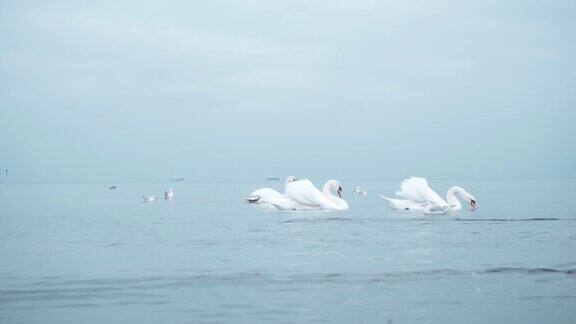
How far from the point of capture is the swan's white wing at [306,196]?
3400 cm

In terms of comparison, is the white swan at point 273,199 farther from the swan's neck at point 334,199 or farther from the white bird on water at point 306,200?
the swan's neck at point 334,199

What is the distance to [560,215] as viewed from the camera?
3005 cm

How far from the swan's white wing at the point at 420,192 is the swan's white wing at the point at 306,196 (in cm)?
363

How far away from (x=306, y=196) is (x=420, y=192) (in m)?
4.91

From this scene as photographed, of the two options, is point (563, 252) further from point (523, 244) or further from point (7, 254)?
point (7, 254)

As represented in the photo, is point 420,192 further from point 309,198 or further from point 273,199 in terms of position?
point 273,199

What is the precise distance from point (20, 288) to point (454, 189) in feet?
86.5

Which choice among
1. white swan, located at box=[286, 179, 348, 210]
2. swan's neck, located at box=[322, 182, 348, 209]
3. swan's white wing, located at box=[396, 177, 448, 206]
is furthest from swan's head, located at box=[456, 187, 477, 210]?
white swan, located at box=[286, 179, 348, 210]

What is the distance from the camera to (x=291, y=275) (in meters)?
13.2

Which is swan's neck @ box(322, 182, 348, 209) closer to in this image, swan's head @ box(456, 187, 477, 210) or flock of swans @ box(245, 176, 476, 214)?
flock of swans @ box(245, 176, 476, 214)

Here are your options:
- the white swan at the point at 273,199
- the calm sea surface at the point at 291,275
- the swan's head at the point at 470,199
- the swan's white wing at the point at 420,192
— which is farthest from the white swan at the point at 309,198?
the calm sea surface at the point at 291,275

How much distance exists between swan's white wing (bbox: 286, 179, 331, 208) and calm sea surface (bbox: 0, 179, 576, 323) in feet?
34.0

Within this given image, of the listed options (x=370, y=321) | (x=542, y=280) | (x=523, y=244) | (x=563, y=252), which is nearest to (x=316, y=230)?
(x=523, y=244)

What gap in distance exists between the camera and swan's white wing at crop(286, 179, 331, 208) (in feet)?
112
